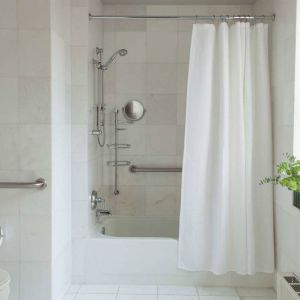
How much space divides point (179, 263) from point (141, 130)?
1.27 m

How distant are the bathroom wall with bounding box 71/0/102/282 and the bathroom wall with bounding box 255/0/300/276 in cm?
136

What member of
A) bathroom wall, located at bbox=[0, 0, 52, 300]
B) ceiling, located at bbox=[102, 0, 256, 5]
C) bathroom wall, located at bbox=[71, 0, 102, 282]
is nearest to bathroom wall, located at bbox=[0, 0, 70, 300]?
bathroom wall, located at bbox=[0, 0, 52, 300]

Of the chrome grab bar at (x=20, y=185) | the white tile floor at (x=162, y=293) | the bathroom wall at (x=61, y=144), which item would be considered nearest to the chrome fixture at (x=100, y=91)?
the bathroom wall at (x=61, y=144)

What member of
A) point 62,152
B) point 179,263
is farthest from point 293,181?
point 62,152

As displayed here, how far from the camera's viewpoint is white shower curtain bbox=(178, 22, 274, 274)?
279 centimetres

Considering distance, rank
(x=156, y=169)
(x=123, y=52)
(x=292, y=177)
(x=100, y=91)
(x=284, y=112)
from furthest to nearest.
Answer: (x=156, y=169) < (x=100, y=91) < (x=123, y=52) < (x=284, y=112) < (x=292, y=177)

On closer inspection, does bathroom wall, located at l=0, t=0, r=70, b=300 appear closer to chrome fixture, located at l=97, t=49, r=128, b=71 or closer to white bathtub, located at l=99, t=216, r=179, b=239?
chrome fixture, located at l=97, t=49, r=128, b=71

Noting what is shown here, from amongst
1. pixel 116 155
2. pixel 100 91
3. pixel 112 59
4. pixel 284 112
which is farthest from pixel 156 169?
pixel 284 112

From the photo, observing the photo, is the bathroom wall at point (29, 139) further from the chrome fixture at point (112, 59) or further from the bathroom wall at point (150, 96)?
the bathroom wall at point (150, 96)

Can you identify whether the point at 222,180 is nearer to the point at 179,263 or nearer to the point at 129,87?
the point at 179,263

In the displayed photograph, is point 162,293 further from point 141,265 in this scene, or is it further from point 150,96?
point 150,96

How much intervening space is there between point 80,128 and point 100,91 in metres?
0.63

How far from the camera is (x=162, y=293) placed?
113 inches

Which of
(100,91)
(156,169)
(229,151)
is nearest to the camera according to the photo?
(229,151)
